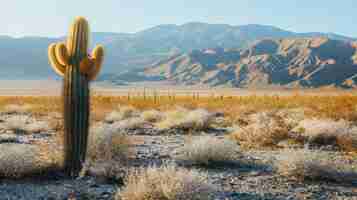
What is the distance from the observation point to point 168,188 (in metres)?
5.63

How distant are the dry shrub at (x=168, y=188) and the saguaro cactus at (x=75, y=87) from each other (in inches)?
76.9

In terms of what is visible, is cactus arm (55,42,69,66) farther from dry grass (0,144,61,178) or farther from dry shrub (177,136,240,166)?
dry shrub (177,136,240,166)

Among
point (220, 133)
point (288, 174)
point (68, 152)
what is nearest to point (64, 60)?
point (68, 152)

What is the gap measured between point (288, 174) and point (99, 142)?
3753 mm

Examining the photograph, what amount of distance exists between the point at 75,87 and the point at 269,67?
429 ft

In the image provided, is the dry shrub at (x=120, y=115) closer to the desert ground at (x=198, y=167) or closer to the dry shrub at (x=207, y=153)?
the desert ground at (x=198, y=167)

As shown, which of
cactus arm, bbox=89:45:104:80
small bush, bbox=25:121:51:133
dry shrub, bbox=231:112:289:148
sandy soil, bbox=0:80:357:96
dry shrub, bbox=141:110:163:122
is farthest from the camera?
sandy soil, bbox=0:80:357:96

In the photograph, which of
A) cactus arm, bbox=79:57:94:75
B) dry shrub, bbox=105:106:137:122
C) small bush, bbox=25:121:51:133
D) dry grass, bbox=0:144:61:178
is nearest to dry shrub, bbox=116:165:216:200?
dry grass, bbox=0:144:61:178

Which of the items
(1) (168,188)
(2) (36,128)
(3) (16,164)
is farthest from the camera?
(2) (36,128)

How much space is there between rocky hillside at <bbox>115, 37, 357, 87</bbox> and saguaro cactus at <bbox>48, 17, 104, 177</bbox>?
4473 inches

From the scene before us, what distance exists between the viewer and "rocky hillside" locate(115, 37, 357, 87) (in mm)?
123312

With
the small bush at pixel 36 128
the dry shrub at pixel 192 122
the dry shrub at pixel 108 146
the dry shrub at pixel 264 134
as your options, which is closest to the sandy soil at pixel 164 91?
the dry shrub at pixel 192 122

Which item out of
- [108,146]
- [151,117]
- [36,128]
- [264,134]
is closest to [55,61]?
[108,146]

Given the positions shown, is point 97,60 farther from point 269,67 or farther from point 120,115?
point 269,67
